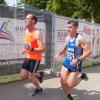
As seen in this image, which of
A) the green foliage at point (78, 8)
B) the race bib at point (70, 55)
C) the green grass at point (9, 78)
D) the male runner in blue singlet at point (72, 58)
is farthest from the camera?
the green foliage at point (78, 8)

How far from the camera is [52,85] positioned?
10.4m

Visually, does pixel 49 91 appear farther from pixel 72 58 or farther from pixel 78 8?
pixel 78 8

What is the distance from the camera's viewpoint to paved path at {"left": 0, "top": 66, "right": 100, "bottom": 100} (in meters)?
8.56

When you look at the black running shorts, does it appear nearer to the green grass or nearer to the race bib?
the race bib

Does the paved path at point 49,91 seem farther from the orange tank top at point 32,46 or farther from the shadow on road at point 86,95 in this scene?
the orange tank top at point 32,46

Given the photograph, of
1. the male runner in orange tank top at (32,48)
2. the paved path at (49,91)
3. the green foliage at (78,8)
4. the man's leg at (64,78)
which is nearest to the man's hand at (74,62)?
the man's leg at (64,78)

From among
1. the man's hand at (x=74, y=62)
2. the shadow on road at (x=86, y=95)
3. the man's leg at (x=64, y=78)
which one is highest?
the man's hand at (x=74, y=62)

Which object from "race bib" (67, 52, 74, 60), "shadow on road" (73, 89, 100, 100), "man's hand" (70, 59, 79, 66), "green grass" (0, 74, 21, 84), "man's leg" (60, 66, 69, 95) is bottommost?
"green grass" (0, 74, 21, 84)

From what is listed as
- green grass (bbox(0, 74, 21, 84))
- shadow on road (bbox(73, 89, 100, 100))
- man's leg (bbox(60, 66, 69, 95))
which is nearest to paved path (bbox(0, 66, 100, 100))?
shadow on road (bbox(73, 89, 100, 100))

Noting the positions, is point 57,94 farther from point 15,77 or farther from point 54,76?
point 54,76

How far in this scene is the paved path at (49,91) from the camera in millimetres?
8562

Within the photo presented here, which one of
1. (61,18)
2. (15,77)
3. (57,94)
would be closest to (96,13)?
(61,18)

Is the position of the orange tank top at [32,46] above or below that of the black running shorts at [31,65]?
above

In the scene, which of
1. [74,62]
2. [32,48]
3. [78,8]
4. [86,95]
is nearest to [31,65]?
[32,48]
